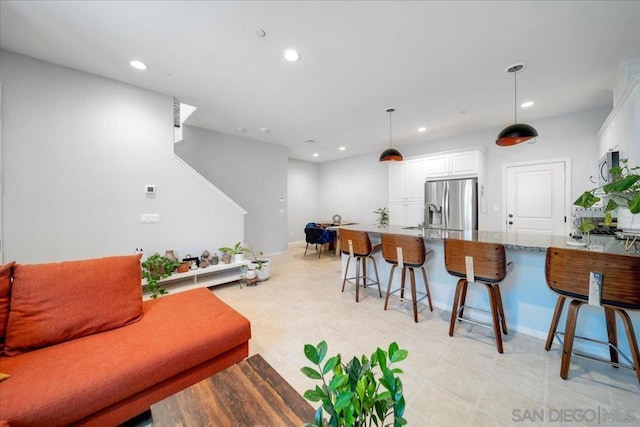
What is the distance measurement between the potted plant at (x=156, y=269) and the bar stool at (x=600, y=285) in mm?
3877

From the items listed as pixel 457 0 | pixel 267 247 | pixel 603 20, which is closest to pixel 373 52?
pixel 457 0

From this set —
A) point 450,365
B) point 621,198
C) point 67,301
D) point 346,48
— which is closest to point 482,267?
point 450,365

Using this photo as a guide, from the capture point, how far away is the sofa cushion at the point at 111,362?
1065mm

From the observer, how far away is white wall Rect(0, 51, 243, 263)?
8.20 ft

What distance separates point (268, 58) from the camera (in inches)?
101

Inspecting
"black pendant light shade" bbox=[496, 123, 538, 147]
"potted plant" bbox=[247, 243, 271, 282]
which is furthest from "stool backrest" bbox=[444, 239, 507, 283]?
"potted plant" bbox=[247, 243, 271, 282]

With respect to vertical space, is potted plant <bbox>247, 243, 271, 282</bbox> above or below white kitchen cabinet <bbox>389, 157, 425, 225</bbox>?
below

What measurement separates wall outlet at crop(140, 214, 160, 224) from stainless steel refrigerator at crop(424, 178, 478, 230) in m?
4.47

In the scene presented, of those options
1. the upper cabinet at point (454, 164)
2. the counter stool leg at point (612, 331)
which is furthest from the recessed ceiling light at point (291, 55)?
the upper cabinet at point (454, 164)

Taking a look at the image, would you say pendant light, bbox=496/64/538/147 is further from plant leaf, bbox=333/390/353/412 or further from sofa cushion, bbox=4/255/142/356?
sofa cushion, bbox=4/255/142/356

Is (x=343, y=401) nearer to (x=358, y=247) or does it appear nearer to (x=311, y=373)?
(x=311, y=373)

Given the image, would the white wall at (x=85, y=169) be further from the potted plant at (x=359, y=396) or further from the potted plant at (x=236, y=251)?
the potted plant at (x=359, y=396)

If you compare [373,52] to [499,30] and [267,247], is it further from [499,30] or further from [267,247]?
[267,247]

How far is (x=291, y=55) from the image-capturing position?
2492mm
